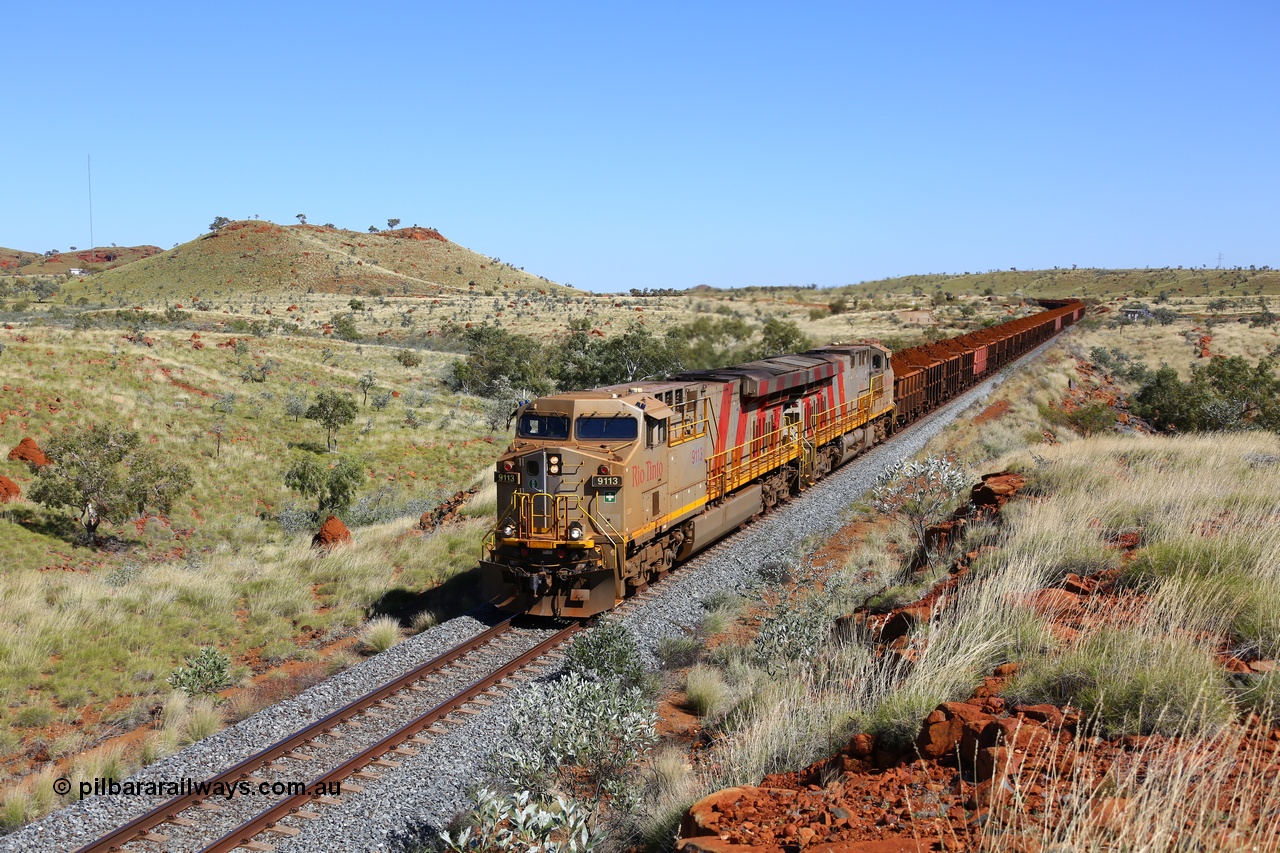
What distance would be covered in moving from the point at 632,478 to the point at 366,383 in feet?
104

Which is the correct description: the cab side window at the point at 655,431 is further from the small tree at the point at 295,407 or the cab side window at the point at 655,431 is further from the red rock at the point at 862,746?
the small tree at the point at 295,407

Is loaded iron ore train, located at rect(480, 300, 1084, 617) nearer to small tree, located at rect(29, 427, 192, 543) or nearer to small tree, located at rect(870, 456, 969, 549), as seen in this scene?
small tree, located at rect(870, 456, 969, 549)

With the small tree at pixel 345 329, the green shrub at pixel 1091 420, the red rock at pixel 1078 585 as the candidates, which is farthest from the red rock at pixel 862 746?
the small tree at pixel 345 329

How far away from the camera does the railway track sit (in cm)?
917

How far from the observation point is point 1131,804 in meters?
4.82

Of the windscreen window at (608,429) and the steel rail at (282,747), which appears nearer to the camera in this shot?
the steel rail at (282,747)

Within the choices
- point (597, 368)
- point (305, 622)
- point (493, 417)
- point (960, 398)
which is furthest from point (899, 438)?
point (305, 622)

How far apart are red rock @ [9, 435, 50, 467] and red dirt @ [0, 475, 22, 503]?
6.96 ft

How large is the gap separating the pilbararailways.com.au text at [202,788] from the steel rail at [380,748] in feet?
0.30

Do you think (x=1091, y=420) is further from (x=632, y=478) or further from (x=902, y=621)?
(x=902, y=621)

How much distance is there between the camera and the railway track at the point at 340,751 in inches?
361

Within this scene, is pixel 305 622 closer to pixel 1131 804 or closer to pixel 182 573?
pixel 182 573

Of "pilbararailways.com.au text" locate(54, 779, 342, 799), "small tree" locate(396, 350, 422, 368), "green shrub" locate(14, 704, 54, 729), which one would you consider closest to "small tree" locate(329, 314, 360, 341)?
"small tree" locate(396, 350, 422, 368)

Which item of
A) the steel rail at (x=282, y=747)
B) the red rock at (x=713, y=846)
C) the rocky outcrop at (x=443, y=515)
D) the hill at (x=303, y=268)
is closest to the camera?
the red rock at (x=713, y=846)
